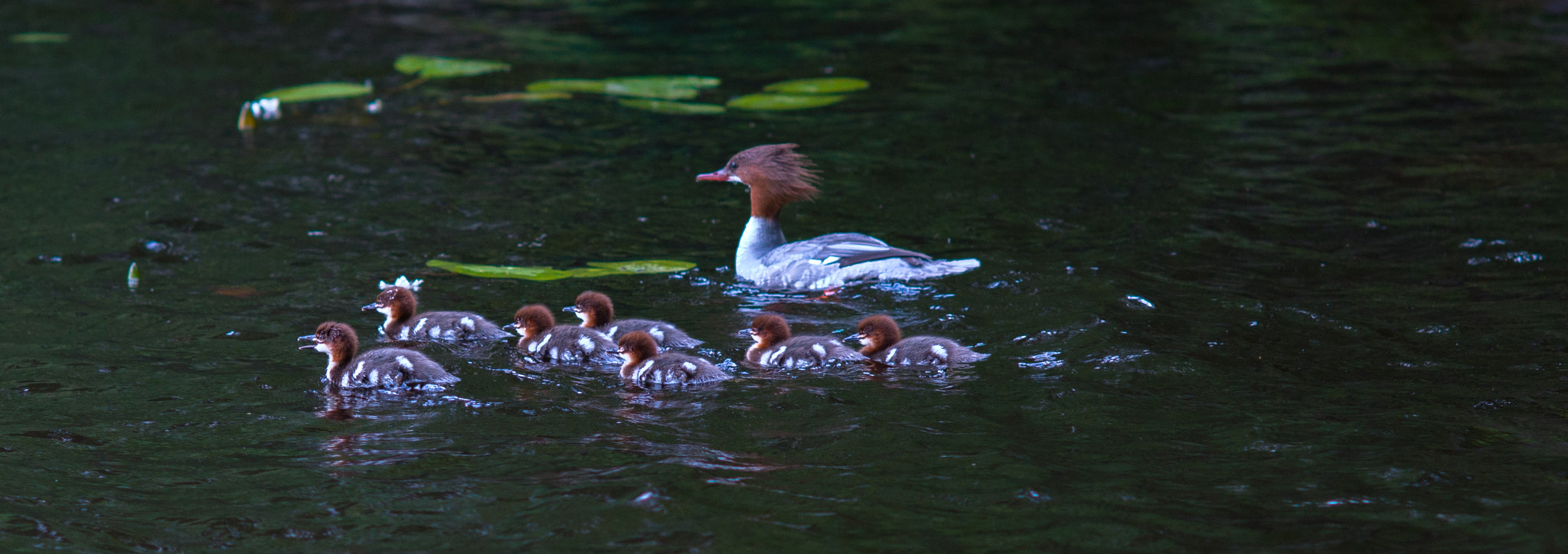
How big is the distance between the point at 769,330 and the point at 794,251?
1.70 meters

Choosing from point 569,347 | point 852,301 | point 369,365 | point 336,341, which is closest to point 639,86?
point 852,301

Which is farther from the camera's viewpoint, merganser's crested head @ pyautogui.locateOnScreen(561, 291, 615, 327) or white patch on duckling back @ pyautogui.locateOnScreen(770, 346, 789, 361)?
merganser's crested head @ pyautogui.locateOnScreen(561, 291, 615, 327)

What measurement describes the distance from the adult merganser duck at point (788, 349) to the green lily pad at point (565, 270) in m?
1.61

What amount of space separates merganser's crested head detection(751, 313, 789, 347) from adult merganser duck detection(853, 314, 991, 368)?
365mm

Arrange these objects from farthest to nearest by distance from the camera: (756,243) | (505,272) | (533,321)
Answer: (756,243) → (505,272) → (533,321)

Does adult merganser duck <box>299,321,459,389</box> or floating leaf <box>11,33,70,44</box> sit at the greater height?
floating leaf <box>11,33,70,44</box>

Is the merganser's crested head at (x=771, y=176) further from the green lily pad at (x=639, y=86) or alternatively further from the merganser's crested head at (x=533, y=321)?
the green lily pad at (x=639, y=86)

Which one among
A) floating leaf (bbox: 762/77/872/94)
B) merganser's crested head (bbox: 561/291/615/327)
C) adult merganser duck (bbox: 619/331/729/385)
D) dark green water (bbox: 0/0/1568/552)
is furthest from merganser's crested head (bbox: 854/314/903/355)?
floating leaf (bbox: 762/77/872/94)

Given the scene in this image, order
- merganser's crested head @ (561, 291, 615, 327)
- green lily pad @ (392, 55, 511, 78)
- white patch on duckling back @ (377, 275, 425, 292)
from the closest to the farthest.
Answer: merganser's crested head @ (561, 291, 615, 327)
white patch on duckling back @ (377, 275, 425, 292)
green lily pad @ (392, 55, 511, 78)

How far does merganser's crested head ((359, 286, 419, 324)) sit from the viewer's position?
686 centimetres

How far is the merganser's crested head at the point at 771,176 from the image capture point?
8430 mm

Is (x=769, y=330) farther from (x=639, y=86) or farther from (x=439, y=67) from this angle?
(x=439, y=67)

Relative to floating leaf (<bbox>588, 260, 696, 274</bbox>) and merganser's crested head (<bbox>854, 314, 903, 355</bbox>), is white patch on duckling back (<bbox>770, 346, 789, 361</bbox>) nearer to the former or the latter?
merganser's crested head (<bbox>854, 314, 903, 355</bbox>)

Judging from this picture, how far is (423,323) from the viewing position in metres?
6.67
